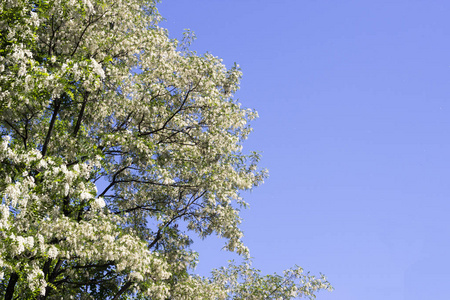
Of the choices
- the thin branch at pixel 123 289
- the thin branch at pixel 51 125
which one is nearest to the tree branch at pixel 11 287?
the thin branch at pixel 123 289

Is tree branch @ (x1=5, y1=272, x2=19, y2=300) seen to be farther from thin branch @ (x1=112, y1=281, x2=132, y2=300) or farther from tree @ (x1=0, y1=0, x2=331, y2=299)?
thin branch @ (x1=112, y1=281, x2=132, y2=300)

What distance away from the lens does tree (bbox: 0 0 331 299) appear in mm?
15672

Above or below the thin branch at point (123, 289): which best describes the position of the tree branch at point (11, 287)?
below

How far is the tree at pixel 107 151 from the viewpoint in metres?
15.7

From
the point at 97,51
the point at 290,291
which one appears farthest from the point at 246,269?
the point at 97,51

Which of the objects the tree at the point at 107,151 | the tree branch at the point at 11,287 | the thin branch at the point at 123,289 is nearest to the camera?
the tree at the point at 107,151

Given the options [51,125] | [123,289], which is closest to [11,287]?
[123,289]

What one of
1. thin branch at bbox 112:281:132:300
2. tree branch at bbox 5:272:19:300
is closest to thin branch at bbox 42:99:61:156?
tree branch at bbox 5:272:19:300

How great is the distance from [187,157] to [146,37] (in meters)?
5.05

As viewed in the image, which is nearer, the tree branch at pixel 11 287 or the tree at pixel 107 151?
the tree at pixel 107 151

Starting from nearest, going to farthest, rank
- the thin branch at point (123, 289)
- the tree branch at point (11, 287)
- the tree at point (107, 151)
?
the tree at point (107, 151), the tree branch at point (11, 287), the thin branch at point (123, 289)

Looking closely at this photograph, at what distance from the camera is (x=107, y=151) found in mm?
20172

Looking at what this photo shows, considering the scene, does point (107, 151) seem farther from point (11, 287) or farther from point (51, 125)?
point (11, 287)

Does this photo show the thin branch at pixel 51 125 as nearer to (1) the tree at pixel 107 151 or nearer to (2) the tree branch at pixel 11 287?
(1) the tree at pixel 107 151
